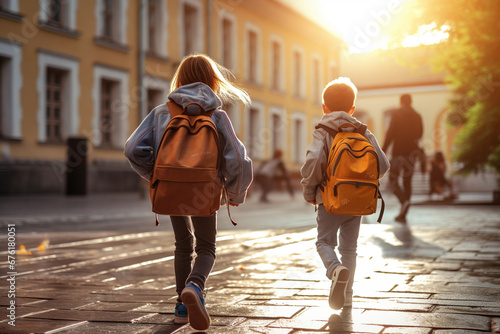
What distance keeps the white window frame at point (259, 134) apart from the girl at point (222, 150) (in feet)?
98.2

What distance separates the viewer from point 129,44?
25.9m

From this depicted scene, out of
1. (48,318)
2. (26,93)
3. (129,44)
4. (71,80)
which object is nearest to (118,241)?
(48,318)

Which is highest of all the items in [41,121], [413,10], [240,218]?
[413,10]

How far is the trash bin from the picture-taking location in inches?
805

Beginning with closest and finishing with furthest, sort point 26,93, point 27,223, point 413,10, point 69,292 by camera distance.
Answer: point 69,292
point 27,223
point 413,10
point 26,93

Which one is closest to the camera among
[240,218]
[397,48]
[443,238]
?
[443,238]

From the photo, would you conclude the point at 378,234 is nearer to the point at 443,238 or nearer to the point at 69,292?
the point at 443,238

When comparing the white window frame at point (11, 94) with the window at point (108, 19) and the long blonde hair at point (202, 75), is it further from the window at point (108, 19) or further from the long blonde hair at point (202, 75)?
→ the long blonde hair at point (202, 75)

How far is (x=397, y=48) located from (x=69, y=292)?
13461mm

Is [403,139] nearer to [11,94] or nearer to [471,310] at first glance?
[471,310]

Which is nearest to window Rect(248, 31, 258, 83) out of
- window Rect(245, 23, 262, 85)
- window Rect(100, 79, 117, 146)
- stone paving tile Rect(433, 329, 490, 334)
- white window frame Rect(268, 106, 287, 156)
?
window Rect(245, 23, 262, 85)

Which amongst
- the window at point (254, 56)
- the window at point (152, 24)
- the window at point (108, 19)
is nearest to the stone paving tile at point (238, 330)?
the window at point (108, 19)

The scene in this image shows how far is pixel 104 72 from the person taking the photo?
965 inches

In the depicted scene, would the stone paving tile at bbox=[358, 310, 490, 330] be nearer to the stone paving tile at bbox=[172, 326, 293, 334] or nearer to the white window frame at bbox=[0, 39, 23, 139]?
the stone paving tile at bbox=[172, 326, 293, 334]
